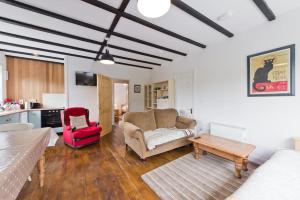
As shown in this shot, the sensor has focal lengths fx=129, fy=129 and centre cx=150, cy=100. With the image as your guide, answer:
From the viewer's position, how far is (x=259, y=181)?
107cm

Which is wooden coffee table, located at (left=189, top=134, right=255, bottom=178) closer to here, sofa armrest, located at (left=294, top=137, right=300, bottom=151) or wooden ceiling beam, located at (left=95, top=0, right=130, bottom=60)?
sofa armrest, located at (left=294, top=137, right=300, bottom=151)

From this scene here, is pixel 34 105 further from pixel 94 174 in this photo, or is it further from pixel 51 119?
pixel 94 174

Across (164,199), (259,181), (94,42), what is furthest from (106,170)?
(94,42)

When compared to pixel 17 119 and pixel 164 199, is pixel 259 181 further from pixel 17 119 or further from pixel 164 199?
pixel 17 119

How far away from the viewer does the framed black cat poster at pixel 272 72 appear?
2.12 meters

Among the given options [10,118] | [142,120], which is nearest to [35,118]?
[10,118]

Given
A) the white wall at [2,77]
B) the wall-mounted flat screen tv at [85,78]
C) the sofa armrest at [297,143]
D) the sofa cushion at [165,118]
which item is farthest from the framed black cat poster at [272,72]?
the white wall at [2,77]

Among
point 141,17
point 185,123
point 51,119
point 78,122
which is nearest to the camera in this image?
point 141,17

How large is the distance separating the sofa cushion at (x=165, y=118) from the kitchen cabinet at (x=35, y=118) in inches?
142

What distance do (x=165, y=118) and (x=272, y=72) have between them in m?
2.36

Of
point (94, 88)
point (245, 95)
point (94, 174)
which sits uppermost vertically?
point (94, 88)

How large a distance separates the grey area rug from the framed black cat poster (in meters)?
1.49

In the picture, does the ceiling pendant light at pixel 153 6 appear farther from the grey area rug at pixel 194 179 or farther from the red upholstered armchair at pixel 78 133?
the red upholstered armchair at pixel 78 133

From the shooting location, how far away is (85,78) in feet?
15.0
